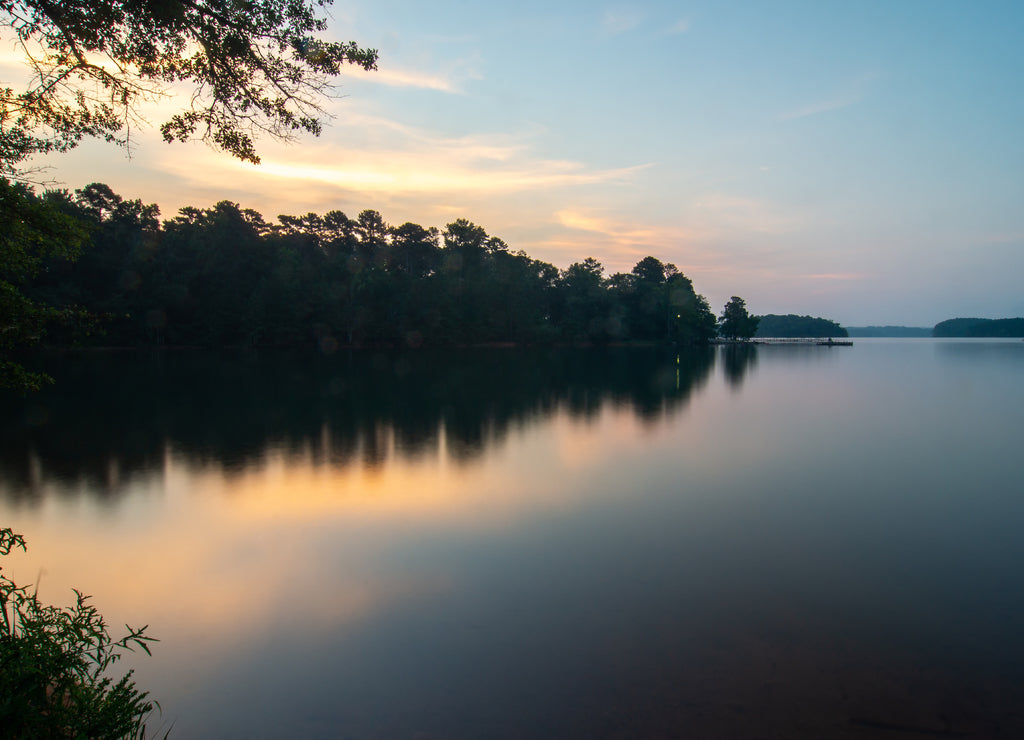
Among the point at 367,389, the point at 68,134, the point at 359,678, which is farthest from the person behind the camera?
the point at 367,389

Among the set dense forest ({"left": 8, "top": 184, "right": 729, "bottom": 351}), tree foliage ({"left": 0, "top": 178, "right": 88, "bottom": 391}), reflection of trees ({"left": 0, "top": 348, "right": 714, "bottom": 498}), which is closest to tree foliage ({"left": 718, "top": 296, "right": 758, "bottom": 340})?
dense forest ({"left": 8, "top": 184, "right": 729, "bottom": 351})

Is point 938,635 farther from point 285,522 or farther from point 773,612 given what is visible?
point 285,522

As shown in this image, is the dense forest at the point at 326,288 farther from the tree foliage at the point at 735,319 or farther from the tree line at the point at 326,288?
the tree foliage at the point at 735,319

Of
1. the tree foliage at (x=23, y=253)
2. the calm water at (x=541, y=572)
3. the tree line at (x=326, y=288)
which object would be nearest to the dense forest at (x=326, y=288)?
the tree line at (x=326, y=288)

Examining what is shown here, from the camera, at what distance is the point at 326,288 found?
8469cm

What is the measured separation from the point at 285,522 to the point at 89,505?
4.26 metres

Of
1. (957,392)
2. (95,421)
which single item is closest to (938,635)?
(95,421)

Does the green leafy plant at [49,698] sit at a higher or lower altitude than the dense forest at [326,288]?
lower

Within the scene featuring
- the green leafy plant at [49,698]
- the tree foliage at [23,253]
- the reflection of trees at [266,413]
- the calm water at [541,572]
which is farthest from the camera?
the reflection of trees at [266,413]

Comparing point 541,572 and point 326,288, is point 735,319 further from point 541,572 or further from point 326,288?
point 541,572

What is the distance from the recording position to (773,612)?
7.31 meters

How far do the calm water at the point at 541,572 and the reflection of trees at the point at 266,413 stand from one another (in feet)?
0.73

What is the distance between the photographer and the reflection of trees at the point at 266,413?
16.1 m

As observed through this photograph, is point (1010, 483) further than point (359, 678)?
Yes
